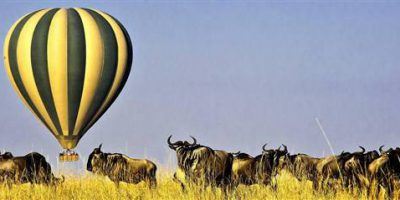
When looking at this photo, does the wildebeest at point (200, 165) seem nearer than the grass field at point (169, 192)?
No

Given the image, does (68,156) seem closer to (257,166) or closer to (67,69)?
(67,69)

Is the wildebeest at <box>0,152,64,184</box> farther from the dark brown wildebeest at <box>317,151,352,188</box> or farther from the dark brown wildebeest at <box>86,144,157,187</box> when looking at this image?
the dark brown wildebeest at <box>317,151,352,188</box>

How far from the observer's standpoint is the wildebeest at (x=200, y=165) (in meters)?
16.6

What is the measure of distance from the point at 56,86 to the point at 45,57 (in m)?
1.33

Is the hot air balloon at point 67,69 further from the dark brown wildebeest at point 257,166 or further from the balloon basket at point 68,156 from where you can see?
the dark brown wildebeest at point 257,166

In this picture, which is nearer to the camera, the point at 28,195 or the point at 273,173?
the point at 28,195

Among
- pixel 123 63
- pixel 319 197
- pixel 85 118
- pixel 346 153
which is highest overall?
pixel 123 63

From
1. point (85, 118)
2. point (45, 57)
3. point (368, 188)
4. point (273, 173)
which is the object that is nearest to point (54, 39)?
point (45, 57)

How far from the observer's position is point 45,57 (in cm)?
3425

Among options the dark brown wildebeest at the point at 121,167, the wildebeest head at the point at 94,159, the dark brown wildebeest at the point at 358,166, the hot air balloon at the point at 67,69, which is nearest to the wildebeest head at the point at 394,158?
the dark brown wildebeest at the point at 358,166

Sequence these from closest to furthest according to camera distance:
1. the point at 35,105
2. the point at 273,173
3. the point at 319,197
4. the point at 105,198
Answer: the point at 319,197
the point at 105,198
the point at 273,173
the point at 35,105

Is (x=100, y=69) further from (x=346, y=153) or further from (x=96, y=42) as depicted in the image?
(x=346, y=153)

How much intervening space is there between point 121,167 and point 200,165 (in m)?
7.52

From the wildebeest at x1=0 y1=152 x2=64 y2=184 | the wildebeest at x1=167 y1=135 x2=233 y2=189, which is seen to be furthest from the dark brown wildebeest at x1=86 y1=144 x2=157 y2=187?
the wildebeest at x1=167 y1=135 x2=233 y2=189
